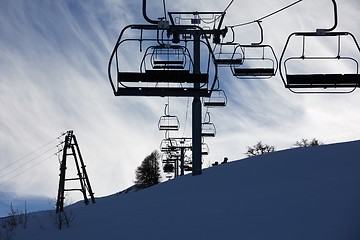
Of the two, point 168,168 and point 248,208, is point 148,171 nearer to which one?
point 168,168

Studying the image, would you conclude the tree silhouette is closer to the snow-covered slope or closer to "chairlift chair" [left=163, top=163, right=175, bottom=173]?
"chairlift chair" [left=163, top=163, right=175, bottom=173]

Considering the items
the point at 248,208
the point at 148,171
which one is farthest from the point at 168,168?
the point at 248,208

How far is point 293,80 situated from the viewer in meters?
8.03

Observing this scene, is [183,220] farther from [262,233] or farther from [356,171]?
[356,171]

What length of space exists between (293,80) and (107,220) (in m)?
5.44

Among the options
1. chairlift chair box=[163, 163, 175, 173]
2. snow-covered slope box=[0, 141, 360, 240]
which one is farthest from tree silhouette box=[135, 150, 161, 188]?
snow-covered slope box=[0, 141, 360, 240]

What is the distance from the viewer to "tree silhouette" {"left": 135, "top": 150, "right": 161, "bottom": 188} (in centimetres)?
7312

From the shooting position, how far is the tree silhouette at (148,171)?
240 ft

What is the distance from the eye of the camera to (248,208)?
10383 mm

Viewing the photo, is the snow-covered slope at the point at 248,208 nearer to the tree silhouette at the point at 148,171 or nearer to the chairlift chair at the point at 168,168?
the chairlift chair at the point at 168,168

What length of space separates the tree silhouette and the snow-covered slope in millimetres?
57750

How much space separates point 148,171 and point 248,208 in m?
65.3

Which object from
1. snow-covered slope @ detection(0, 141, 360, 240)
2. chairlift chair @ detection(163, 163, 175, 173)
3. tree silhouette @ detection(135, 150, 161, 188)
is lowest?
snow-covered slope @ detection(0, 141, 360, 240)

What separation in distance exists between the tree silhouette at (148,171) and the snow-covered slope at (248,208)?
57.8m
